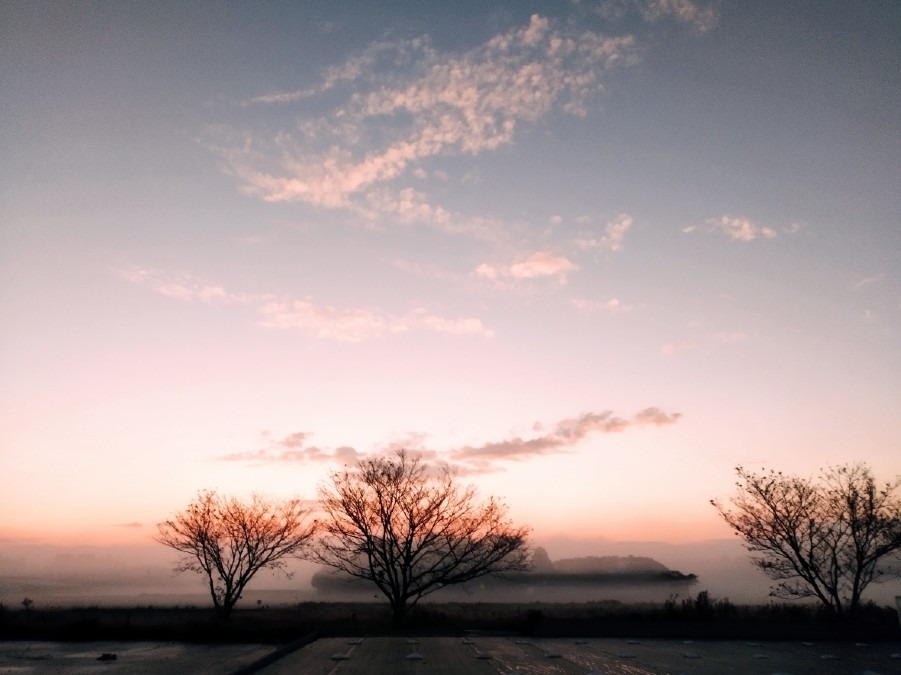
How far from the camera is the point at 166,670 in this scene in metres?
13.0

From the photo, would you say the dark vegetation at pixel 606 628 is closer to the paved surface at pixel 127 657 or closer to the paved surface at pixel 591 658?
the paved surface at pixel 127 657

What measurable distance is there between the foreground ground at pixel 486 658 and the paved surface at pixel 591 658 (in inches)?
0.8

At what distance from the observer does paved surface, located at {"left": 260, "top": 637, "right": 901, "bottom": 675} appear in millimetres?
11000

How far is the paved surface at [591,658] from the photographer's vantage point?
11000 millimetres

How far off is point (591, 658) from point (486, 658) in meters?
2.33

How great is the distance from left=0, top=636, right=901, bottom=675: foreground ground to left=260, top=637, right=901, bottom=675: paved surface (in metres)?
0.02

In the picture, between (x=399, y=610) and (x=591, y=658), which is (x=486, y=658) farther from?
(x=399, y=610)

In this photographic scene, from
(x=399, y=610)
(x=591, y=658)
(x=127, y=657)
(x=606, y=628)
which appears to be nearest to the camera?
(x=591, y=658)

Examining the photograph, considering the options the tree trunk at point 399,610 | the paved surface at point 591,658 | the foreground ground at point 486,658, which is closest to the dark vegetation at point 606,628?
the tree trunk at point 399,610

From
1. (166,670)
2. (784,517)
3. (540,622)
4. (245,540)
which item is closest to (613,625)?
(540,622)

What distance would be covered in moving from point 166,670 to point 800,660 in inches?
540

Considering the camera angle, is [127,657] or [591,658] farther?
[127,657]

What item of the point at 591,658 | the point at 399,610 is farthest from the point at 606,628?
the point at 399,610

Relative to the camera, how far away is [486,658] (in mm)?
13070
